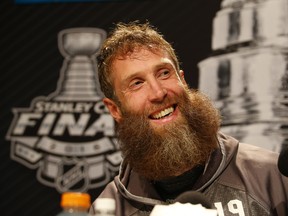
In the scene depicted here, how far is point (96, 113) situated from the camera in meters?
1.79

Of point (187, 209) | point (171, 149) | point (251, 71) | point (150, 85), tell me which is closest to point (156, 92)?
point (150, 85)

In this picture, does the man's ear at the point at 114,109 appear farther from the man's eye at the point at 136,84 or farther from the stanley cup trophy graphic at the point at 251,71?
the stanley cup trophy graphic at the point at 251,71

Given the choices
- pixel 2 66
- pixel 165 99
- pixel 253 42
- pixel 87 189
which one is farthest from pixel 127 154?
pixel 2 66

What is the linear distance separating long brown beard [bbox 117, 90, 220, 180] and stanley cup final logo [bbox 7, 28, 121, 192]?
585 millimetres

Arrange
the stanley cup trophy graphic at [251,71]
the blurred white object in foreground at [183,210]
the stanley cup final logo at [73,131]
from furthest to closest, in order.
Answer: the stanley cup final logo at [73,131] → the stanley cup trophy graphic at [251,71] → the blurred white object in foreground at [183,210]

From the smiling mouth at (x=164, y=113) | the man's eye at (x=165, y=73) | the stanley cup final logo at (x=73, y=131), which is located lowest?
the stanley cup final logo at (x=73, y=131)

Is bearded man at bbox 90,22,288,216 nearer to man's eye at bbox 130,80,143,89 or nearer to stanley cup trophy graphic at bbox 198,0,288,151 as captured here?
man's eye at bbox 130,80,143,89

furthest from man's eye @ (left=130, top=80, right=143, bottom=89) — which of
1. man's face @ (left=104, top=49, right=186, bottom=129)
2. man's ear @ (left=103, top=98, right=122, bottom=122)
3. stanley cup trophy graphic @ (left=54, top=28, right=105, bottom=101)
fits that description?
stanley cup trophy graphic @ (left=54, top=28, right=105, bottom=101)

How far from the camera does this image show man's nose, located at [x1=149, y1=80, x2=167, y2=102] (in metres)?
1.08

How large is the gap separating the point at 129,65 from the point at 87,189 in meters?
0.73

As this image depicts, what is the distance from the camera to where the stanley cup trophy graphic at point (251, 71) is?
5.32 feet

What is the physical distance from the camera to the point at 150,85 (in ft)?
3.62

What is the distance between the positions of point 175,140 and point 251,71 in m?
0.67

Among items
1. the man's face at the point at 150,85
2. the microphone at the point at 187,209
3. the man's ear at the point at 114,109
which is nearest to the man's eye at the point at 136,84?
the man's face at the point at 150,85
